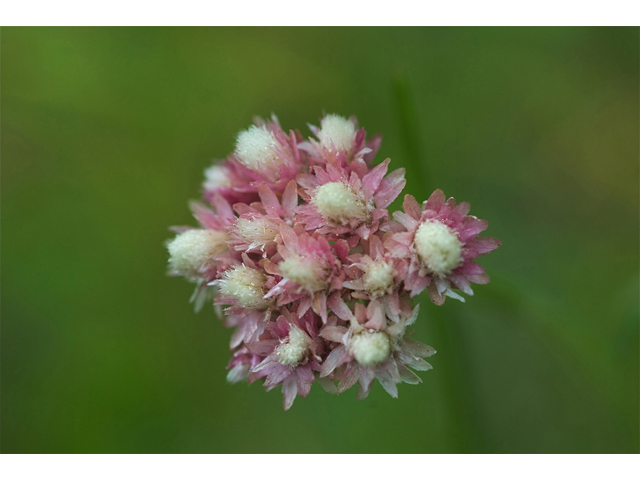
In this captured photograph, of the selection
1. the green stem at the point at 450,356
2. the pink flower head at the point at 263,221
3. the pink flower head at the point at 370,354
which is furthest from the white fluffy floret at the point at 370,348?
the green stem at the point at 450,356

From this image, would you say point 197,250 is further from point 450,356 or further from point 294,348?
point 450,356

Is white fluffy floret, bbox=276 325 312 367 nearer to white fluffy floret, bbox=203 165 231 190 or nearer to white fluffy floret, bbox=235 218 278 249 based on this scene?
white fluffy floret, bbox=235 218 278 249

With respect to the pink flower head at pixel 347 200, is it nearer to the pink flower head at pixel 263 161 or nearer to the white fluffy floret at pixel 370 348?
the pink flower head at pixel 263 161

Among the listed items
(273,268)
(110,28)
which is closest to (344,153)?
(273,268)

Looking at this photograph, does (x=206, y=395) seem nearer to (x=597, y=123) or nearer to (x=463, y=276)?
(x=463, y=276)

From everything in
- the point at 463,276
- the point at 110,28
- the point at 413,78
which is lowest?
the point at 463,276
